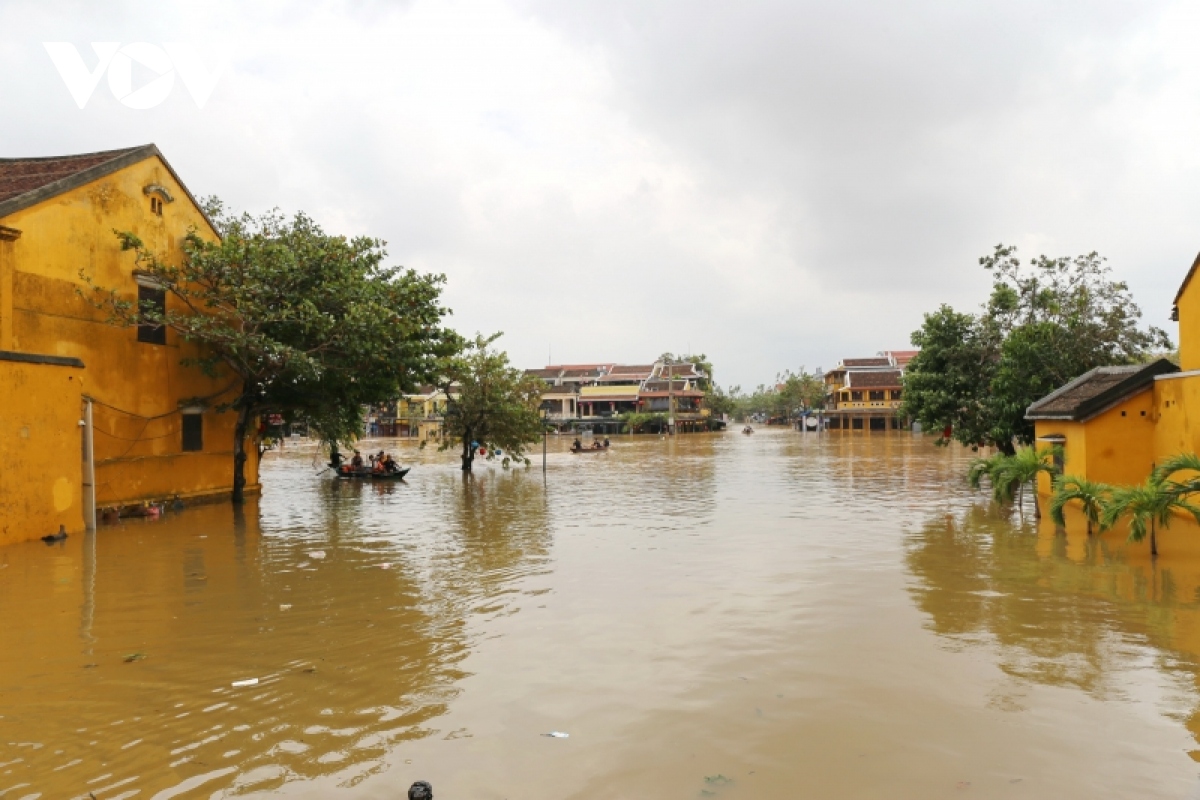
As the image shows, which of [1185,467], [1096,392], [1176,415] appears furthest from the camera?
[1096,392]

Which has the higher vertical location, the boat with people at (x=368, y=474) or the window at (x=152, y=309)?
the window at (x=152, y=309)

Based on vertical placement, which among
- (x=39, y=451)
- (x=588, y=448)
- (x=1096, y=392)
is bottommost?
(x=588, y=448)

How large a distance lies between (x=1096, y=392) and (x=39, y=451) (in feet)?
71.0

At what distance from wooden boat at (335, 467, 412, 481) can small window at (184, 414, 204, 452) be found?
9.71 m

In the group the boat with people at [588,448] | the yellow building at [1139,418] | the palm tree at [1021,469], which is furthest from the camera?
the boat with people at [588,448]

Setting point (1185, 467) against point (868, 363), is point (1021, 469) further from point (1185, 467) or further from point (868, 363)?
point (868, 363)

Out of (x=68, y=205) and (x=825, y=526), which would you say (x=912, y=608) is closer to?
(x=825, y=526)

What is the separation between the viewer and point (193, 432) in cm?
2041

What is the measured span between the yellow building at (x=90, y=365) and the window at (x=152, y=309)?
0.13ft

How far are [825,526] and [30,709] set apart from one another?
14.4m

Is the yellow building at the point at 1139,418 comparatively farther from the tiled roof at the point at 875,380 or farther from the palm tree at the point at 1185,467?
the tiled roof at the point at 875,380


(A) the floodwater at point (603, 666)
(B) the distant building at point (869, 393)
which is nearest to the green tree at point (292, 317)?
(A) the floodwater at point (603, 666)

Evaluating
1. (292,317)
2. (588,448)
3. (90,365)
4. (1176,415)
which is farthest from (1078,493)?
(588,448)

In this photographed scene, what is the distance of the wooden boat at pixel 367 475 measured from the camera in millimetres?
30078
